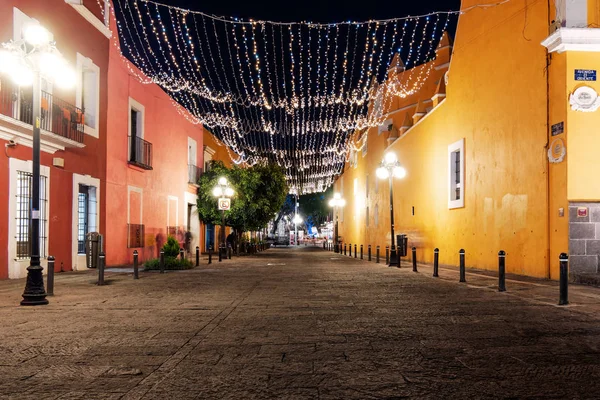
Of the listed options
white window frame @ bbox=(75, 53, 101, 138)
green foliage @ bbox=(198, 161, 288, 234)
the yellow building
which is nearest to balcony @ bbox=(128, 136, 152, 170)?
white window frame @ bbox=(75, 53, 101, 138)

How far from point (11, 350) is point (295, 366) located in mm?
3134

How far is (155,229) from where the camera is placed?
26031 millimetres

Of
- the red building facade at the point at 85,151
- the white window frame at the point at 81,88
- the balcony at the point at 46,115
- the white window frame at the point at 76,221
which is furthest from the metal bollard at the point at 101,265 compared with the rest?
the white window frame at the point at 81,88

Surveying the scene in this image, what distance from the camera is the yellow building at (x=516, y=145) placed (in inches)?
543

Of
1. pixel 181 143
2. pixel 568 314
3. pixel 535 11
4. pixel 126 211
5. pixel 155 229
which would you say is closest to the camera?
pixel 568 314

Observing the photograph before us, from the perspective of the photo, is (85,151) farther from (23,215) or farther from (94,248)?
(94,248)

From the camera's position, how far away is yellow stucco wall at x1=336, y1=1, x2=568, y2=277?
49.8 feet

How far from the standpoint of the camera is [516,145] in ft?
53.5

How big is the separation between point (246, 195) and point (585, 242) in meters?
23.8

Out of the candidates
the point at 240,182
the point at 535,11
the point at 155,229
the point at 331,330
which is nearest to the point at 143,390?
the point at 331,330

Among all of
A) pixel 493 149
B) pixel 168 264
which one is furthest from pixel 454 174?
pixel 168 264

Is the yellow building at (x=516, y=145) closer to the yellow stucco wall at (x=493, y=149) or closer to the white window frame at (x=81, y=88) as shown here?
the yellow stucco wall at (x=493, y=149)

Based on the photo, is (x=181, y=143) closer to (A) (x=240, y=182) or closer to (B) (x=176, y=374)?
(A) (x=240, y=182)

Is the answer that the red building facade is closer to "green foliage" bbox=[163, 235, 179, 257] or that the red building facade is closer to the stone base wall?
"green foliage" bbox=[163, 235, 179, 257]
